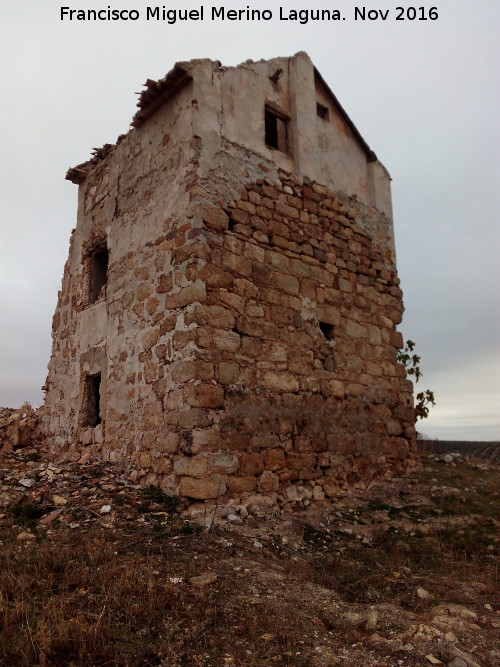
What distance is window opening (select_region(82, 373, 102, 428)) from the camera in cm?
728

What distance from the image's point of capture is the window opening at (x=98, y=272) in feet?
26.1

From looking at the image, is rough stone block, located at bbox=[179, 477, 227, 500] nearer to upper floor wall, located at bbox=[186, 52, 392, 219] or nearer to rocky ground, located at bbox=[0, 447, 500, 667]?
rocky ground, located at bbox=[0, 447, 500, 667]

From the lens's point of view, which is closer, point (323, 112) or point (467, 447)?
point (323, 112)

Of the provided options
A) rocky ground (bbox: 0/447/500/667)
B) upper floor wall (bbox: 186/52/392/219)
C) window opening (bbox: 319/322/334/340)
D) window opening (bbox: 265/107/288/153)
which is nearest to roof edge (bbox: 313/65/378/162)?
upper floor wall (bbox: 186/52/392/219)

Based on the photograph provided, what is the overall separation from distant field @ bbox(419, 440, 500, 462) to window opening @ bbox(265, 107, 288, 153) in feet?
23.4

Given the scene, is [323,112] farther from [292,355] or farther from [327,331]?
[292,355]

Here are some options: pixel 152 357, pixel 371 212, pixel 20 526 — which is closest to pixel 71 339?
pixel 152 357

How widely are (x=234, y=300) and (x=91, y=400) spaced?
275 centimetres

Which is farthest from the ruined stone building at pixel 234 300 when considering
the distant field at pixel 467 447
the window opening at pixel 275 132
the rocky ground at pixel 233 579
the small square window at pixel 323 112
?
the distant field at pixel 467 447

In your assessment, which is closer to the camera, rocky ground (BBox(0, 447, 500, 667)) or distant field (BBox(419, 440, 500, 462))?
rocky ground (BBox(0, 447, 500, 667))

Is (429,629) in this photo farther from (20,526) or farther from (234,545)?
(20,526)

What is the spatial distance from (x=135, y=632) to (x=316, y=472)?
386 centimetres

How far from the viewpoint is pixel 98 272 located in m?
8.12

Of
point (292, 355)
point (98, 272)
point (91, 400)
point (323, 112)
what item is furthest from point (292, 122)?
point (91, 400)
